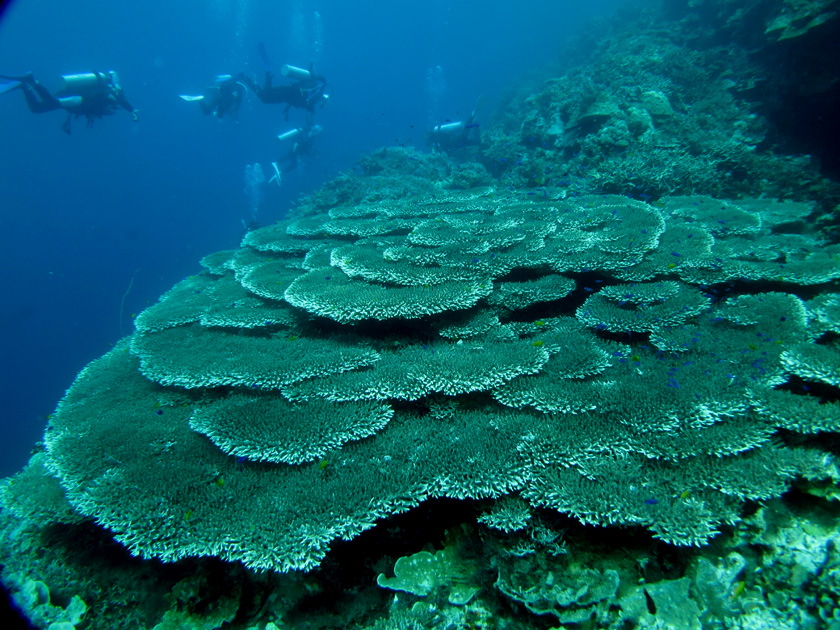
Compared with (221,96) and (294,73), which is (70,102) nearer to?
(221,96)

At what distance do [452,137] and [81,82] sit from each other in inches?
588

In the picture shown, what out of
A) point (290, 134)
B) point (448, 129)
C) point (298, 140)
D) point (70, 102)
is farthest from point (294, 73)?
point (70, 102)

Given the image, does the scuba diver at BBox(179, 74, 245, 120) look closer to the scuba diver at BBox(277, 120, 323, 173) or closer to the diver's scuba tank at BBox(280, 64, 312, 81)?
the scuba diver at BBox(277, 120, 323, 173)

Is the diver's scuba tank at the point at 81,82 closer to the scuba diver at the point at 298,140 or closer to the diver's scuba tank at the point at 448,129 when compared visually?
the scuba diver at the point at 298,140

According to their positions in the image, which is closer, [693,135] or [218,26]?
[693,135]

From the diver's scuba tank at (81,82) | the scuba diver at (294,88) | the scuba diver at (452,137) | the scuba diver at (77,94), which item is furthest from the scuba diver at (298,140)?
the diver's scuba tank at (81,82)

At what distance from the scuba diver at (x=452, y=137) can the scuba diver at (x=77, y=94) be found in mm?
12889

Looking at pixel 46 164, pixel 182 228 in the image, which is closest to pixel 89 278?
pixel 182 228

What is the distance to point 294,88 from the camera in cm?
1872

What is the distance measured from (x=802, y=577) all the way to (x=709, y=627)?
2.06 feet

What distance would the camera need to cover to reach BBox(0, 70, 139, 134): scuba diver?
12.9m

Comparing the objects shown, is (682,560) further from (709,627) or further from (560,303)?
(560,303)

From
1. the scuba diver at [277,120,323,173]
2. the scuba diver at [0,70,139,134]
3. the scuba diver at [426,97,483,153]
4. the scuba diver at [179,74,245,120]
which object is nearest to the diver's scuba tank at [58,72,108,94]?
the scuba diver at [0,70,139,134]

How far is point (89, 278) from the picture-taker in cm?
5881
